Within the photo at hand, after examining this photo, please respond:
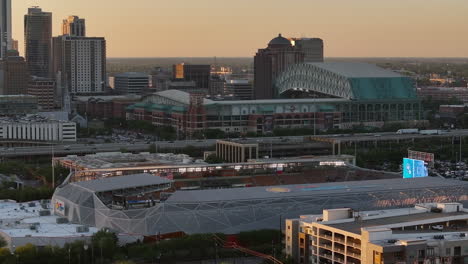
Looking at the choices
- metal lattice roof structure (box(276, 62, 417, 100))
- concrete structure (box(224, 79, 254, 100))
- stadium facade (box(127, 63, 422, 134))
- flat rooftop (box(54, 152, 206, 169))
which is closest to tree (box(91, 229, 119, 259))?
flat rooftop (box(54, 152, 206, 169))

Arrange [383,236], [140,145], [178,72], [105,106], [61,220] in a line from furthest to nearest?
[178,72] < [105,106] < [140,145] < [61,220] < [383,236]

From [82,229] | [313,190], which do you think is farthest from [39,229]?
[313,190]

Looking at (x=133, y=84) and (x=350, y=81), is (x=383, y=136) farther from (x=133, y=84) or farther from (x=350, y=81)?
(x=133, y=84)

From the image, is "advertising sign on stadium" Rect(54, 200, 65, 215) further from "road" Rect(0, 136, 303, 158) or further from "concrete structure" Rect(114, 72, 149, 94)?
"concrete structure" Rect(114, 72, 149, 94)

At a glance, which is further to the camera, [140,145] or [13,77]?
[13,77]

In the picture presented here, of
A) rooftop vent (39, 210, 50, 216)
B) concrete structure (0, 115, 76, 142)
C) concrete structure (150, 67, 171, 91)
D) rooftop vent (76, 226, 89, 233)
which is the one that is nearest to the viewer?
rooftop vent (76, 226, 89, 233)

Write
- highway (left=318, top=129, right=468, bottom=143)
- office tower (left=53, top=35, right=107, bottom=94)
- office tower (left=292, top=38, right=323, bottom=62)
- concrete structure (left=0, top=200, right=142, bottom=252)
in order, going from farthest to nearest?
office tower (left=53, top=35, right=107, bottom=94), office tower (left=292, top=38, right=323, bottom=62), highway (left=318, top=129, right=468, bottom=143), concrete structure (left=0, top=200, right=142, bottom=252)

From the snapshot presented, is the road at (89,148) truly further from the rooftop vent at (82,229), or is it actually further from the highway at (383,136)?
the rooftop vent at (82,229)
